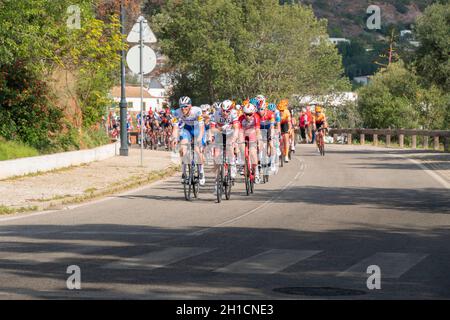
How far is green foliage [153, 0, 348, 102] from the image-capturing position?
3506 inches

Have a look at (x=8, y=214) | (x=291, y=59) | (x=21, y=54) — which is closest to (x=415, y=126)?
(x=291, y=59)

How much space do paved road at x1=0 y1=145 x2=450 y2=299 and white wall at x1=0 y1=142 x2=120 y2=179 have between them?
11.2 feet

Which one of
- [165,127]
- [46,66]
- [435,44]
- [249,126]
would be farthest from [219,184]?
[165,127]

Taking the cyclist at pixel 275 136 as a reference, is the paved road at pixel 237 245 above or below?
below

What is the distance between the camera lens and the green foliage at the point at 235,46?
292 ft

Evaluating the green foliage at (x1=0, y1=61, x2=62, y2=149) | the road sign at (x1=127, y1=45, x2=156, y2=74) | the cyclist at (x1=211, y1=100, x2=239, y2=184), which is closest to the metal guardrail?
the road sign at (x1=127, y1=45, x2=156, y2=74)

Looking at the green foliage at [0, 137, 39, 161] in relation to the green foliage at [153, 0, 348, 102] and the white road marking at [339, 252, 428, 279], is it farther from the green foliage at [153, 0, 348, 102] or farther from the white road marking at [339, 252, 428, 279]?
the green foliage at [153, 0, 348, 102]

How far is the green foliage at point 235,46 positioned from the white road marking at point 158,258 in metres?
72.7

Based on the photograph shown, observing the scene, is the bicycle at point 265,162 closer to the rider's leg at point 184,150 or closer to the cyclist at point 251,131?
the cyclist at point 251,131

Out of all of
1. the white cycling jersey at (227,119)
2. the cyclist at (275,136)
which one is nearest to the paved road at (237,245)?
the white cycling jersey at (227,119)

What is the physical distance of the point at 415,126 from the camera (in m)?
93.8

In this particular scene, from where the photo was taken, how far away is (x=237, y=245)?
15.8 metres
